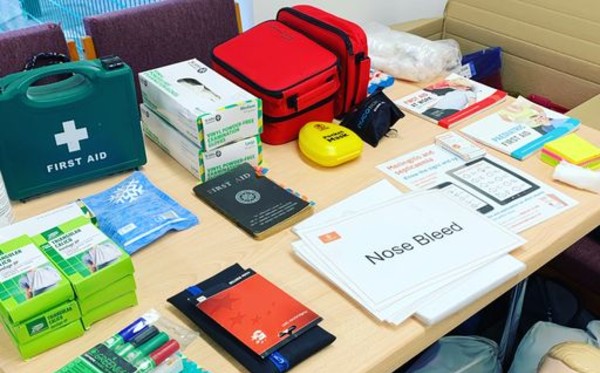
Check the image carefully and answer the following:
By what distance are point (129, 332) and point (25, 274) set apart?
0.16 metres

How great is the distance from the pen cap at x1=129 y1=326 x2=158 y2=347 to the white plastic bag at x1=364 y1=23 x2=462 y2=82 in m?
1.00

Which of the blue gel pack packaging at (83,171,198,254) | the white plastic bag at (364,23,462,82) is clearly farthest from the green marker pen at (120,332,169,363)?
the white plastic bag at (364,23,462,82)

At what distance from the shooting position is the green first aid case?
3.38 ft

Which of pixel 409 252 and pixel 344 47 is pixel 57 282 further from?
pixel 344 47

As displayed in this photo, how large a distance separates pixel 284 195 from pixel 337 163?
0.52 ft

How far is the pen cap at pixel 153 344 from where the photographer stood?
779 millimetres

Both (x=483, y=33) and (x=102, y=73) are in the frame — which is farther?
(x=483, y=33)

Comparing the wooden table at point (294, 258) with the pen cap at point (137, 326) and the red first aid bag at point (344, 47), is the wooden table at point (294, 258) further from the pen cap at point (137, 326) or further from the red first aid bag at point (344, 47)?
the red first aid bag at point (344, 47)

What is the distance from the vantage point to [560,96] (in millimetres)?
1920

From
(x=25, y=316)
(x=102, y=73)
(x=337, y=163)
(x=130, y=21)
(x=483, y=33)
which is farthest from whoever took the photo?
(x=483, y=33)

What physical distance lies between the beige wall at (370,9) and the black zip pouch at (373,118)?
0.77 meters

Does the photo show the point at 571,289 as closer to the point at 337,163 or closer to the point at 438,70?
the point at 438,70

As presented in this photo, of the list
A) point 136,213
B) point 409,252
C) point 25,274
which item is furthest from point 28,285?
point 409,252

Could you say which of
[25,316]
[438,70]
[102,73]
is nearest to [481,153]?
[438,70]
